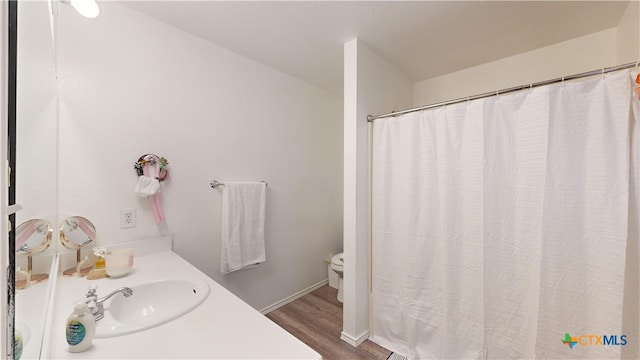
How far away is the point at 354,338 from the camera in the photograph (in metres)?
1.76

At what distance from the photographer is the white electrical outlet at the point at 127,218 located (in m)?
1.43

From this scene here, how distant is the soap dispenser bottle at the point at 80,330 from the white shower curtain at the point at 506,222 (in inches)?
61.4

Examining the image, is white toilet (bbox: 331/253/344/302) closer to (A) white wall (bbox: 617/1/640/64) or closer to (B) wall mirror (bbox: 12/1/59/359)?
(B) wall mirror (bbox: 12/1/59/359)

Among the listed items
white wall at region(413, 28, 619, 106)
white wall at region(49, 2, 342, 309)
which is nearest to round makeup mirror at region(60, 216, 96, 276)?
white wall at region(49, 2, 342, 309)

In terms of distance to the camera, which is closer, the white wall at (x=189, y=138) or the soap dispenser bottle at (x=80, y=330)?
the soap dispenser bottle at (x=80, y=330)

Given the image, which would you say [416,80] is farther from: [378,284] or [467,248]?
[378,284]

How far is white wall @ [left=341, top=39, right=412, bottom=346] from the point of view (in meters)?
1.77

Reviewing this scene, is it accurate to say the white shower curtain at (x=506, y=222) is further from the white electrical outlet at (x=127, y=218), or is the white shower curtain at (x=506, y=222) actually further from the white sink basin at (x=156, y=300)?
the white electrical outlet at (x=127, y=218)

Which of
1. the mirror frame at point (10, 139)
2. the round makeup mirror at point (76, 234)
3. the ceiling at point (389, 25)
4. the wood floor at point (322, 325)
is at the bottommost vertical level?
the wood floor at point (322, 325)

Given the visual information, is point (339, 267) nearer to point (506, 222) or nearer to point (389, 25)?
point (506, 222)

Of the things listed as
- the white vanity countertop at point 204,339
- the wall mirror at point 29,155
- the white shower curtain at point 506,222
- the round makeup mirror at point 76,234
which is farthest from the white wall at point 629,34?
the round makeup mirror at point 76,234

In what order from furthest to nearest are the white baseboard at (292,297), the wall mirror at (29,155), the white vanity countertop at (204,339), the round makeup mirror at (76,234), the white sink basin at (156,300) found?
1. the white baseboard at (292,297)
2. the round makeup mirror at (76,234)
3. the white sink basin at (156,300)
4. the white vanity countertop at (204,339)
5. the wall mirror at (29,155)

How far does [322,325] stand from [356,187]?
119 cm

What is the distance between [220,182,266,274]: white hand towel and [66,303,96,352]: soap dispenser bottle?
3.85 ft
